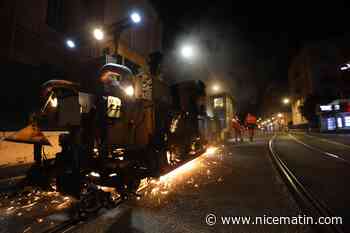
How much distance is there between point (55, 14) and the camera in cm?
1148

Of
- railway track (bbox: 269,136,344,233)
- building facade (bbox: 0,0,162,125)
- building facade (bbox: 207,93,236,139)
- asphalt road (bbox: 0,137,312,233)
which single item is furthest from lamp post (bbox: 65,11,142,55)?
building facade (bbox: 207,93,236,139)

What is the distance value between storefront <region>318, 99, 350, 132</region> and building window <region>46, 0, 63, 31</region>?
39.1m

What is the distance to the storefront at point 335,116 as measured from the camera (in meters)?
28.6

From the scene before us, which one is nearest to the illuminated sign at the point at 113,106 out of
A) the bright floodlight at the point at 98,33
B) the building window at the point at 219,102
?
the bright floodlight at the point at 98,33

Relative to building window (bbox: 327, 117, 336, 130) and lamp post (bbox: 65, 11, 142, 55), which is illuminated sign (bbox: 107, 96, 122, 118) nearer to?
lamp post (bbox: 65, 11, 142, 55)

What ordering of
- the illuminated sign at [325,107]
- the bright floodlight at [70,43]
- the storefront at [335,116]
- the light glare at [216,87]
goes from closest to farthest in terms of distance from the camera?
the bright floodlight at [70,43] → the light glare at [216,87] → the storefront at [335,116] → the illuminated sign at [325,107]

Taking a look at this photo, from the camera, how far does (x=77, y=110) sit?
362 centimetres

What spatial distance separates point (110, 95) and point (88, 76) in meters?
9.01

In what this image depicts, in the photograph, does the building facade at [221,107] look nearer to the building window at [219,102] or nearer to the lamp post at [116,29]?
the building window at [219,102]

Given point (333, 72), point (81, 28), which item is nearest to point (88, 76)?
point (81, 28)

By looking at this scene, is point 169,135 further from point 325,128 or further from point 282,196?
point 325,128

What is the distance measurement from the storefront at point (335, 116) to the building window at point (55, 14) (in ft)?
128

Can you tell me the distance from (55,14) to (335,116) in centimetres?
4114

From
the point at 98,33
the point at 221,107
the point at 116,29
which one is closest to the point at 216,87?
the point at 221,107
